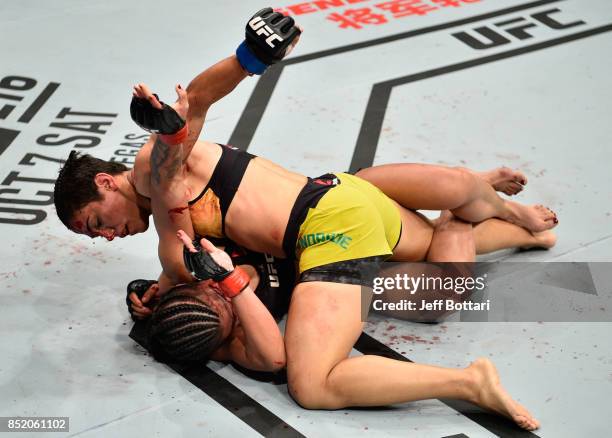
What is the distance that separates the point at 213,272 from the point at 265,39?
88 cm

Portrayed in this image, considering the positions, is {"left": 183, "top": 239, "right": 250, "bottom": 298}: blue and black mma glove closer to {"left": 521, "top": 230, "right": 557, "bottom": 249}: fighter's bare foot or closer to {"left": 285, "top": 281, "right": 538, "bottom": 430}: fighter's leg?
{"left": 285, "top": 281, "right": 538, "bottom": 430}: fighter's leg

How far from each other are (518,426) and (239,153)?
140 cm

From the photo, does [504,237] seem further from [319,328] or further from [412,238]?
[319,328]

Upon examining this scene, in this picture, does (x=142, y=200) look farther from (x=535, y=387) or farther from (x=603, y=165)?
(x=603, y=165)

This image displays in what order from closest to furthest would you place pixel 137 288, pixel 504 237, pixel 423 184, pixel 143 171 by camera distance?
pixel 143 171 → pixel 137 288 → pixel 423 184 → pixel 504 237

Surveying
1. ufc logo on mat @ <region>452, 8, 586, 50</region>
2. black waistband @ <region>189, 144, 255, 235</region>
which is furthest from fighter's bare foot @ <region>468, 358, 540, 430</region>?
ufc logo on mat @ <region>452, 8, 586, 50</region>

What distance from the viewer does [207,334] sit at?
329 centimetres

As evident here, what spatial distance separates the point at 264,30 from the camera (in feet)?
11.2

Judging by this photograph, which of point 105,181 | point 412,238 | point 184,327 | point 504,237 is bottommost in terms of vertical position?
point 504,237

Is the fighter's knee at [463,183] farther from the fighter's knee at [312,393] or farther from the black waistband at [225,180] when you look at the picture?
the fighter's knee at [312,393]

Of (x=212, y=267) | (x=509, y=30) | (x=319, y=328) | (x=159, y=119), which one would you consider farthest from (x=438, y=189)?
(x=509, y=30)

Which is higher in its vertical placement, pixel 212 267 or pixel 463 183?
pixel 212 267

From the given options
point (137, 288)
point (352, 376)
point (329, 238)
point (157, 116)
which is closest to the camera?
point (157, 116)

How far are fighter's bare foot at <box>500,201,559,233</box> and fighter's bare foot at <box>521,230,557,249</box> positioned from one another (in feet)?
0.10
